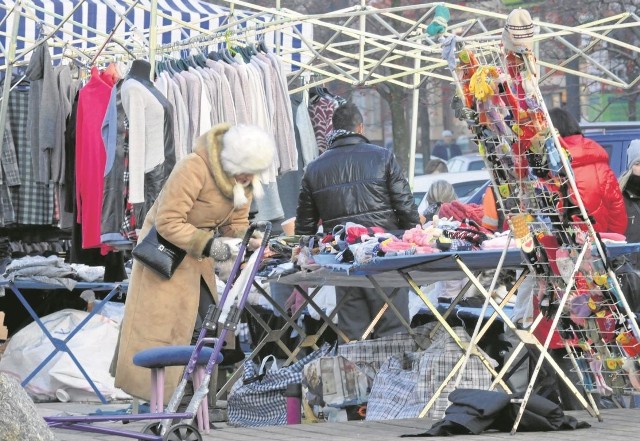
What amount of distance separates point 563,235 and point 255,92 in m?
3.53

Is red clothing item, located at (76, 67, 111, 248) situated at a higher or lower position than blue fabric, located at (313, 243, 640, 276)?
higher

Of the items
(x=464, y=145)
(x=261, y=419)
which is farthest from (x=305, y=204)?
(x=464, y=145)

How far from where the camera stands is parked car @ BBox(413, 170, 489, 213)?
58.9 feet

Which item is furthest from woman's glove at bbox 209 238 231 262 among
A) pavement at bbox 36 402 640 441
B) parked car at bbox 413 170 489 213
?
parked car at bbox 413 170 489 213

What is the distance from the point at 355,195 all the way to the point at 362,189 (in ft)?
0.20

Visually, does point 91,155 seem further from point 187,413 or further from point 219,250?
point 187,413

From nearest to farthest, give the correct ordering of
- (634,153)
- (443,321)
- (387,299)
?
(443,321)
(387,299)
(634,153)

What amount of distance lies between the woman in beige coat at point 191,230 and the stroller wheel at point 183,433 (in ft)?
4.24

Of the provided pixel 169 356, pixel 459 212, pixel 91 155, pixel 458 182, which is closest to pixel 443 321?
pixel 169 356

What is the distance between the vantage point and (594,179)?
8.84m

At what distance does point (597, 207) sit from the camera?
8.90 metres

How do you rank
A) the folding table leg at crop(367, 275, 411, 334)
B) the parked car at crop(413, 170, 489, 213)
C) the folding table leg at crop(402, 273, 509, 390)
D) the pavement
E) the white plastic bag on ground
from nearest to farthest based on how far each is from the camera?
the pavement
the folding table leg at crop(402, 273, 509, 390)
the folding table leg at crop(367, 275, 411, 334)
the white plastic bag on ground
the parked car at crop(413, 170, 489, 213)

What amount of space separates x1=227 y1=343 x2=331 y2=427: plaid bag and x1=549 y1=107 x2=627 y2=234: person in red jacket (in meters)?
1.98

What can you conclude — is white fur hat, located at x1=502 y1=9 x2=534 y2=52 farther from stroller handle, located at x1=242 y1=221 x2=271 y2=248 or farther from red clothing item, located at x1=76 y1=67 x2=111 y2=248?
red clothing item, located at x1=76 y1=67 x2=111 y2=248
